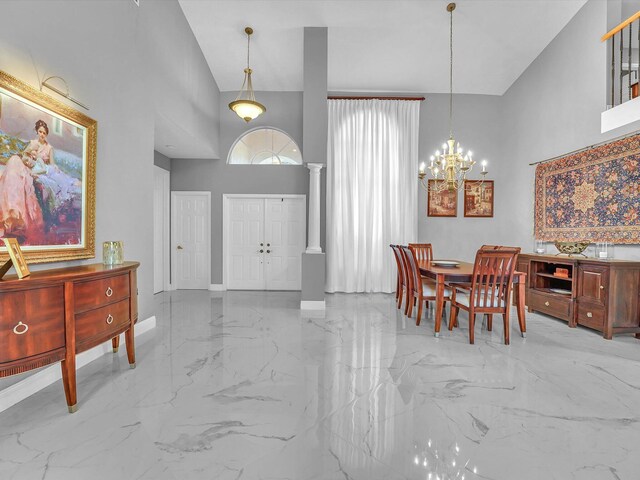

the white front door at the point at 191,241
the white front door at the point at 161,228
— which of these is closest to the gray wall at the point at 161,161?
the white front door at the point at 161,228

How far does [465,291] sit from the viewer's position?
374 cm

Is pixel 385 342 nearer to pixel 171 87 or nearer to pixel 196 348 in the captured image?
pixel 196 348

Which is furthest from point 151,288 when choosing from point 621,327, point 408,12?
point 621,327

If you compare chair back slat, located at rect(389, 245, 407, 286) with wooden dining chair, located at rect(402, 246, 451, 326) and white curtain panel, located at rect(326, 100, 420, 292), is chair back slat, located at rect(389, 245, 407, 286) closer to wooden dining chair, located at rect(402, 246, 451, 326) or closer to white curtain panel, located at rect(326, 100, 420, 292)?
wooden dining chair, located at rect(402, 246, 451, 326)

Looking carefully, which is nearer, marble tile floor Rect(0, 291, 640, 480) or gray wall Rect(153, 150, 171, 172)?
marble tile floor Rect(0, 291, 640, 480)

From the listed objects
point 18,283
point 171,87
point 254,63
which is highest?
point 254,63

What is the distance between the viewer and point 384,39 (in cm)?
481

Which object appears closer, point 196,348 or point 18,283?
point 18,283

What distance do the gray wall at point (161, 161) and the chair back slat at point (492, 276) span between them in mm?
5476

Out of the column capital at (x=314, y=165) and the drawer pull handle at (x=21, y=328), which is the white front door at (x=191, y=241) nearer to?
the column capital at (x=314, y=165)

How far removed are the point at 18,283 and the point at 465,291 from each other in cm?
406

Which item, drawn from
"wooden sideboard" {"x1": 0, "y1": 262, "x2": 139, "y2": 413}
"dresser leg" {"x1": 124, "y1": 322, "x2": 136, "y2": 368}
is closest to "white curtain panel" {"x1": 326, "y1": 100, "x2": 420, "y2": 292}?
"dresser leg" {"x1": 124, "y1": 322, "x2": 136, "y2": 368}

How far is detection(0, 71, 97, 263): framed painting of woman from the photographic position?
1.95 meters

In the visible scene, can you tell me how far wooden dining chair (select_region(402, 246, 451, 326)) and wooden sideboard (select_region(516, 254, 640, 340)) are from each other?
1540 millimetres
